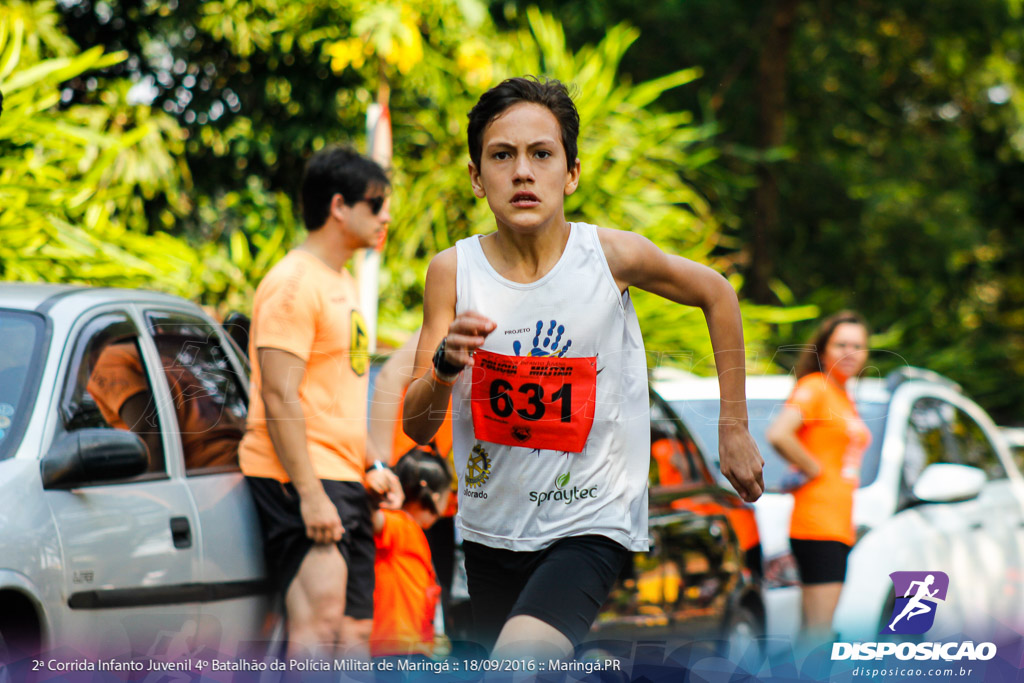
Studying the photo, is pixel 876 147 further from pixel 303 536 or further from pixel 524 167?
pixel 524 167

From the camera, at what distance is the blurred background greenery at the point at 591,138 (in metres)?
6.93

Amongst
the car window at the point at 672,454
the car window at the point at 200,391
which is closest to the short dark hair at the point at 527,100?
the car window at the point at 200,391

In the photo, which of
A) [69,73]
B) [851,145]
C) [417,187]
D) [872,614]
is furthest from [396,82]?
[851,145]

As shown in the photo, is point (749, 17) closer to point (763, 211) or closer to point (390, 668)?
point (763, 211)

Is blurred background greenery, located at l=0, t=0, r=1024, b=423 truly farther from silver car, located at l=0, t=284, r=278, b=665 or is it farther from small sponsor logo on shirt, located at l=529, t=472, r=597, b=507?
silver car, located at l=0, t=284, r=278, b=665

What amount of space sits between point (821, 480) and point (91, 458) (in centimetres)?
316

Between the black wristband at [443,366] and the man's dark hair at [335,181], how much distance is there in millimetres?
1642

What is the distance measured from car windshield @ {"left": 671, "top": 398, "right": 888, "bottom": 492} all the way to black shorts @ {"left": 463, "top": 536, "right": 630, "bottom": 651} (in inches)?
106

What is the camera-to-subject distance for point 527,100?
2.75m

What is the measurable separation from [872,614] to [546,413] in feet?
10.1

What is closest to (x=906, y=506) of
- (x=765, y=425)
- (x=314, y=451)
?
(x=765, y=425)

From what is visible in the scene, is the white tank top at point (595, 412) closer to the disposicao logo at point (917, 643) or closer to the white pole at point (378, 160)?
the disposicao logo at point (917, 643)

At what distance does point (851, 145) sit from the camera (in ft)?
57.1

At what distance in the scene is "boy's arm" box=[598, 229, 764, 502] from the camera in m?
2.76
